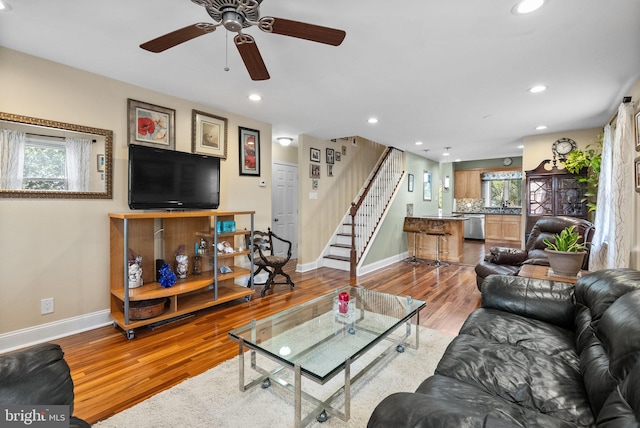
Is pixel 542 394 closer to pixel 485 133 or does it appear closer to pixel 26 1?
pixel 26 1

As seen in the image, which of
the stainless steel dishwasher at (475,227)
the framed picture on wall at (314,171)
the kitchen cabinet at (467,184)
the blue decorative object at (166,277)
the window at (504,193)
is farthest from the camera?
the kitchen cabinet at (467,184)

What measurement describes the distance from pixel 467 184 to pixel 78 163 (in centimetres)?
986

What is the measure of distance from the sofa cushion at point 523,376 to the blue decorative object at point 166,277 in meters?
2.63

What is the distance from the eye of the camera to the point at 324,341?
1.98 m

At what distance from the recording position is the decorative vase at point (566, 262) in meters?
2.27

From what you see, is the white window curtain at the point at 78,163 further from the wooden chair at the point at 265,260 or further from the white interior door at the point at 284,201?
the white interior door at the point at 284,201

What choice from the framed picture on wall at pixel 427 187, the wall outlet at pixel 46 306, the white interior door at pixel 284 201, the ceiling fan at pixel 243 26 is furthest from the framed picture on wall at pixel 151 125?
the framed picture on wall at pixel 427 187

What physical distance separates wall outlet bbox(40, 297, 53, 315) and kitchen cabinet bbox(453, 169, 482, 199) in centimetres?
1009

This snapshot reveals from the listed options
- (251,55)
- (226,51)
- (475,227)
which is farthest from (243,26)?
(475,227)

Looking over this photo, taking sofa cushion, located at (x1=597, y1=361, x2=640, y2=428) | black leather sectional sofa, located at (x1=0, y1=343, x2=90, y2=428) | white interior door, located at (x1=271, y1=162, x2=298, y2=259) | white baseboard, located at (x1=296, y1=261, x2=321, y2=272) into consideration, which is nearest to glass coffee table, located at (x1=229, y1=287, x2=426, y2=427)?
black leather sectional sofa, located at (x1=0, y1=343, x2=90, y2=428)

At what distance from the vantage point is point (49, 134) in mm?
2600

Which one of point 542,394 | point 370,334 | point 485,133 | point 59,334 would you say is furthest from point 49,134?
point 485,133

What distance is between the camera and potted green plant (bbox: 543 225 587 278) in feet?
7.48

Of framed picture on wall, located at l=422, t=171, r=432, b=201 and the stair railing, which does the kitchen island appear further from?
framed picture on wall, located at l=422, t=171, r=432, b=201
